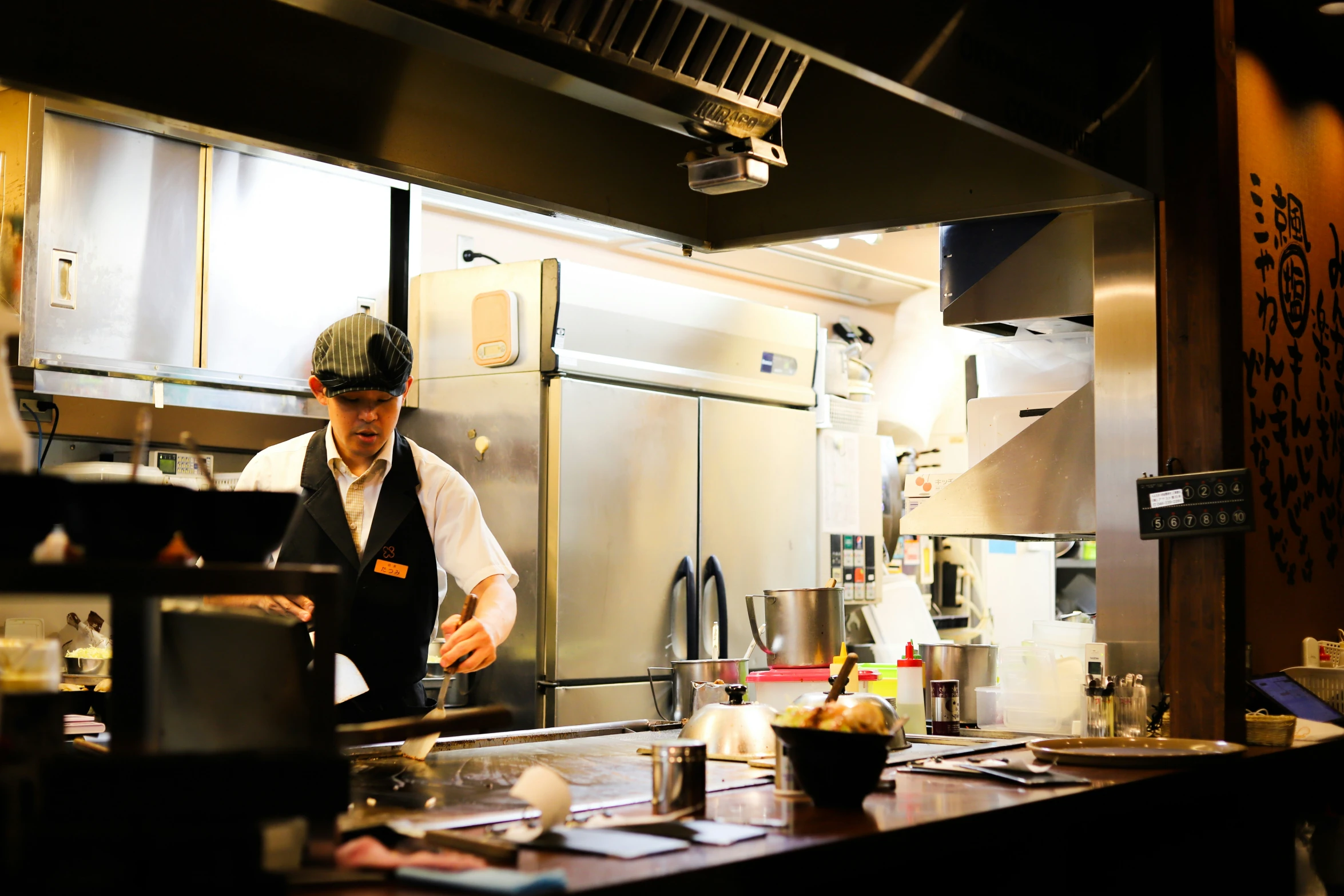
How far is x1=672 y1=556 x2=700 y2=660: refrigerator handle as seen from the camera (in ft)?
15.9

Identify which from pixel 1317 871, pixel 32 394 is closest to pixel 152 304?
pixel 32 394

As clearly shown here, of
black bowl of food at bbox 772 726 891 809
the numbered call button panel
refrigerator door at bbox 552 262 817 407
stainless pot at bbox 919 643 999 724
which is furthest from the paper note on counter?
refrigerator door at bbox 552 262 817 407

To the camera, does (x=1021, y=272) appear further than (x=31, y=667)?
Yes

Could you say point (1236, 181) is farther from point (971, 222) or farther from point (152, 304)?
point (152, 304)

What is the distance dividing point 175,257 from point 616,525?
176 cm

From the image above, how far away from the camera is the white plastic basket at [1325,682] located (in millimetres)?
3451

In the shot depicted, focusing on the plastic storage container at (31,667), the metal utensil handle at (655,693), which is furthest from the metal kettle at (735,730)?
the metal utensil handle at (655,693)

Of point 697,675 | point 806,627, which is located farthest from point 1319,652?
point 697,675

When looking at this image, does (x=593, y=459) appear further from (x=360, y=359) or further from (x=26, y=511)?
(x=26, y=511)

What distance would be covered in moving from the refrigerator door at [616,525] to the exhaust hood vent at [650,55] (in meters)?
2.13

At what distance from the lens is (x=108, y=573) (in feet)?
4.36

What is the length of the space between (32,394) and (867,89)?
2.61 metres

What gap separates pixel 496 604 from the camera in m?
3.05

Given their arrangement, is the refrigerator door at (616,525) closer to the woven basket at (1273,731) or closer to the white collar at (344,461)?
the white collar at (344,461)
